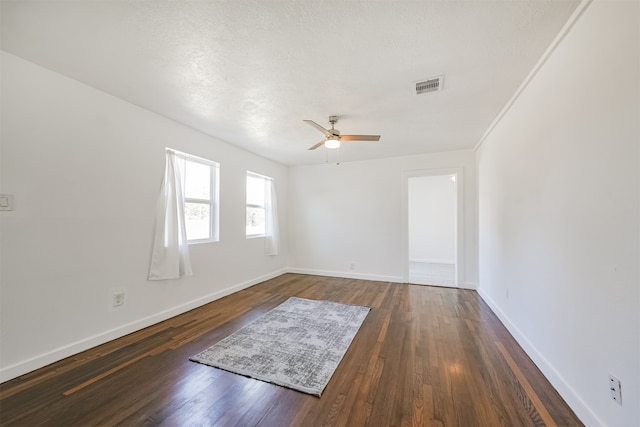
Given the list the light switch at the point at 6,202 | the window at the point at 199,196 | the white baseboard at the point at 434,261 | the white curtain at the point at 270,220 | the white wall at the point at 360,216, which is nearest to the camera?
the light switch at the point at 6,202

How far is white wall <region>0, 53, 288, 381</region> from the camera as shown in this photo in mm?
1866

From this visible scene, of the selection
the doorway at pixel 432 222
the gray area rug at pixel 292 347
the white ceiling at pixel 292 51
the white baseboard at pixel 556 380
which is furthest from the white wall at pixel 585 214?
the doorway at pixel 432 222

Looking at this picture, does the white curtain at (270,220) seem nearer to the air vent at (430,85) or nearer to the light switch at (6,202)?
the light switch at (6,202)

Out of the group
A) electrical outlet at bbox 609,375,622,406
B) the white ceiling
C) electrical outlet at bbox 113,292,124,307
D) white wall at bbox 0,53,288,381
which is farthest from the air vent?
electrical outlet at bbox 113,292,124,307

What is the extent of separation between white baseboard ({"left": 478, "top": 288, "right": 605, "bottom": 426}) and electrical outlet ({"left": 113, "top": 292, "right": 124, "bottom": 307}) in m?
3.79

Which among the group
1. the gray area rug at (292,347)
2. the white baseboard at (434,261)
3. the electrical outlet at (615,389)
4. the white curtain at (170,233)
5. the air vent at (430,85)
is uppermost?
the air vent at (430,85)

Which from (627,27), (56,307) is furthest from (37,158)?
(627,27)

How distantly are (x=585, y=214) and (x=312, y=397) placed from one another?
2.08m

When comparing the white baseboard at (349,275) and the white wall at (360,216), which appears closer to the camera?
the white wall at (360,216)

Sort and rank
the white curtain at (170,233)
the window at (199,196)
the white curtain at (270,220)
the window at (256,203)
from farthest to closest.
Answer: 1. the white curtain at (270,220)
2. the window at (256,203)
3. the window at (199,196)
4. the white curtain at (170,233)

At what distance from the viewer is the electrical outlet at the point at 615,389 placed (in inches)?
46.2

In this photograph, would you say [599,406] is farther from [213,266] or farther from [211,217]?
[211,217]

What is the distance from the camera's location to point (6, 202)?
183 cm

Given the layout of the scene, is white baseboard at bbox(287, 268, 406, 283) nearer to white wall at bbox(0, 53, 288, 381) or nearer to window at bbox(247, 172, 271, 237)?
window at bbox(247, 172, 271, 237)
